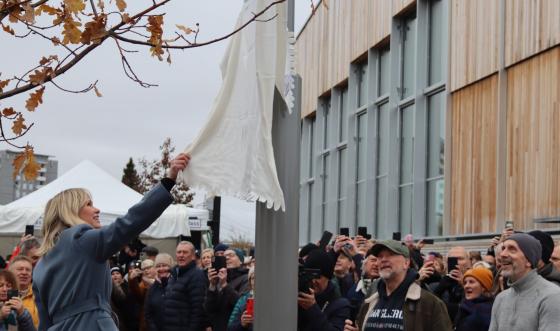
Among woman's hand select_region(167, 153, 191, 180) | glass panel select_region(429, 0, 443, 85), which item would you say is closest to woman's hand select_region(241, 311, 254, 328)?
woman's hand select_region(167, 153, 191, 180)

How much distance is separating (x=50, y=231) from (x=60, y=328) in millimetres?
557

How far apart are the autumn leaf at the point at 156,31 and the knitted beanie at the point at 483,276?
16.6ft

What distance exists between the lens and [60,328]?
5707 mm

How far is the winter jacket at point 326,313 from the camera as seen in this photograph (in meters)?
8.13

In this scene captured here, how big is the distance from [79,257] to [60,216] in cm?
29

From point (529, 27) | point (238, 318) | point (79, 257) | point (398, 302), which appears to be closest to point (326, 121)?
point (529, 27)

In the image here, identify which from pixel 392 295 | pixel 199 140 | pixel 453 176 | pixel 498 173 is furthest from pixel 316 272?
pixel 453 176

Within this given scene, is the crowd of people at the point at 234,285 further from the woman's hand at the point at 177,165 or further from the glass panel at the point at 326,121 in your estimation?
the glass panel at the point at 326,121

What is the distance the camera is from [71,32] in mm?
4020

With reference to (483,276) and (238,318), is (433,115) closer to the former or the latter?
(238,318)

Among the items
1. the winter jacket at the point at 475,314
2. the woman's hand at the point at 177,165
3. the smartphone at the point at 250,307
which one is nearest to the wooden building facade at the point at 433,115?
the smartphone at the point at 250,307

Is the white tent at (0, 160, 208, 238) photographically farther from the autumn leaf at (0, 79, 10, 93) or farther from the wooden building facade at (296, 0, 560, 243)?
the autumn leaf at (0, 79, 10, 93)

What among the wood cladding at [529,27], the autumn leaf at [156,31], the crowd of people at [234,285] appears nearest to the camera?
the autumn leaf at [156,31]

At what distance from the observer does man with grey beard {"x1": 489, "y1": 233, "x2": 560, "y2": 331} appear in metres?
6.82
